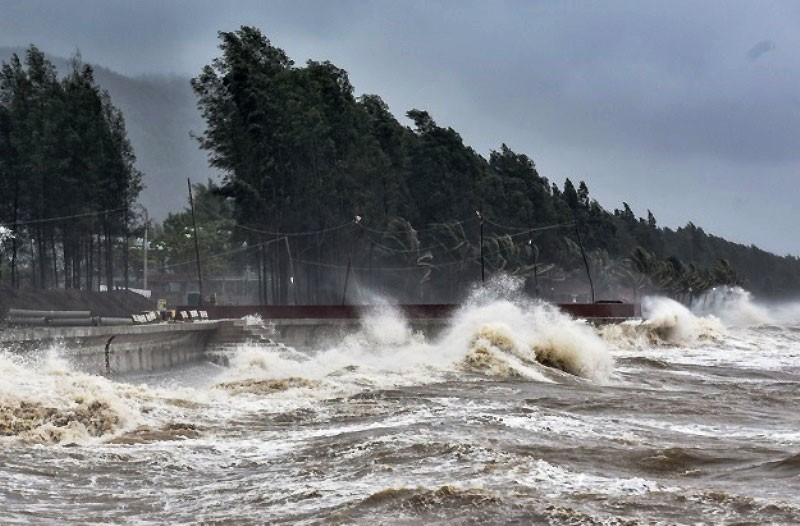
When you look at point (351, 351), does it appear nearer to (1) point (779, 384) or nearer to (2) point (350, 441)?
(1) point (779, 384)

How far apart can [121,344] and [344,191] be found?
1737 inches

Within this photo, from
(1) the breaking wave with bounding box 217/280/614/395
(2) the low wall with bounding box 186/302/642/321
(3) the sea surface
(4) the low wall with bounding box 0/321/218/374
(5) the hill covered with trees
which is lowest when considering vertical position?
(3) the sea surface

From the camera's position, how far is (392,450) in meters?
13.7

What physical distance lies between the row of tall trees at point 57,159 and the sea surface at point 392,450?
3495 centimetres

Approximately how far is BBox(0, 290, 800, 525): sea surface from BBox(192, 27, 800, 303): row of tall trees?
3847cm

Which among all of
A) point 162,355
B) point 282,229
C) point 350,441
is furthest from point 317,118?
point 350,441

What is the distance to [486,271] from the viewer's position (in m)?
92.2

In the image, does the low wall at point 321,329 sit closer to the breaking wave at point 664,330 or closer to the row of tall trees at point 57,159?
the breaking wave at point 664,330

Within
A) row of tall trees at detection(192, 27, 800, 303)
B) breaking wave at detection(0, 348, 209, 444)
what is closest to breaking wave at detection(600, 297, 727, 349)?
row of tall trees at detection(192, 27, 800, 303)

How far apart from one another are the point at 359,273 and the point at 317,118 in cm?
1872

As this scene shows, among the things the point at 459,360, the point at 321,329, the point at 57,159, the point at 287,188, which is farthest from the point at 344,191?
the point at 459,360

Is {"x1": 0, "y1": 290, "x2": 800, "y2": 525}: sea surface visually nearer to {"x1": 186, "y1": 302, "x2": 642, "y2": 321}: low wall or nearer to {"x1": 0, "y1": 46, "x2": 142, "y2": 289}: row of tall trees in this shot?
{"x1": 186, "y1": 302, "x2": 642, "y2": 321}: low wall

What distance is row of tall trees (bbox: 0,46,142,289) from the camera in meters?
59.7

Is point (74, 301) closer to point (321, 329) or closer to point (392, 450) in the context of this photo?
point (321, 329)
